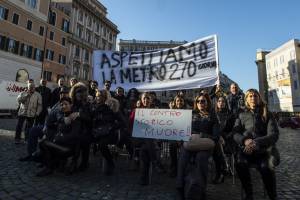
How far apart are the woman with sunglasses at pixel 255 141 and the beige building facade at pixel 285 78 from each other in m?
52.7

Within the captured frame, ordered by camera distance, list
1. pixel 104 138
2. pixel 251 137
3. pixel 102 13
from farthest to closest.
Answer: pixel 102 13, pixel 104 138, pixel 251 137

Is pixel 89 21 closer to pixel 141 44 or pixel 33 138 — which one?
pixel 141 44

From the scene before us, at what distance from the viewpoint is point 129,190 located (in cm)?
482

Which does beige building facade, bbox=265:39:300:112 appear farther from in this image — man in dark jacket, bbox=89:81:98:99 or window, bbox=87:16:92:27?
man in dark jacket, bbox=89:81:98:99

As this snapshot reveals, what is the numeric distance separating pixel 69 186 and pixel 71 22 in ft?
163

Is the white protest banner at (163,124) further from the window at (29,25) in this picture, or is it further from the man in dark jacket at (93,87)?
the window at (29,25)

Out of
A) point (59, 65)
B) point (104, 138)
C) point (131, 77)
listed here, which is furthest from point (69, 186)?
point (59, 65)

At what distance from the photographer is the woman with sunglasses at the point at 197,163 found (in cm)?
393

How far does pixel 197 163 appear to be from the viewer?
4.19 m

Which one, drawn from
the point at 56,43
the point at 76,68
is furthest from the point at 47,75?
the point at 76,68

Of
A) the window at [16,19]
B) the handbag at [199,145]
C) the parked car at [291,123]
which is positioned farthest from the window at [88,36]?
the handbag at [199,145]

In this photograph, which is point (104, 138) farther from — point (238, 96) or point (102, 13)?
point (102, 13)

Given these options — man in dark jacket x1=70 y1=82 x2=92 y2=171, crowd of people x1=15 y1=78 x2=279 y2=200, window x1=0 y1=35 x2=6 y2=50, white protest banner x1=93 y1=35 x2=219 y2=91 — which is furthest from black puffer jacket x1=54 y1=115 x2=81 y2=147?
window x1=0 y1=35 x2=6 y2=50

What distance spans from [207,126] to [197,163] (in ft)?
3.38
